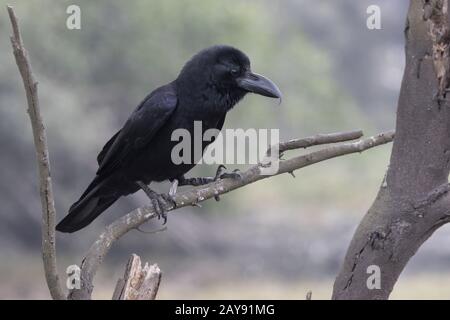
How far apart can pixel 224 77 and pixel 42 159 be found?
5.90 ft

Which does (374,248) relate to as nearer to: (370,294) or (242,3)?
(370,294)

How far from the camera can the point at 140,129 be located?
163 inches

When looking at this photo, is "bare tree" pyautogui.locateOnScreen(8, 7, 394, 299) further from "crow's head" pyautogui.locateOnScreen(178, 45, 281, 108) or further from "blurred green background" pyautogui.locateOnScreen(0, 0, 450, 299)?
"blurred green background" pyautogui.locateOnScreen(0, 0, 450, 299)

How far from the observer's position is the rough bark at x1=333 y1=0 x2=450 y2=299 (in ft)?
8.79

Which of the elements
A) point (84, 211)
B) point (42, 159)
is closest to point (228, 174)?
point (84, 211)

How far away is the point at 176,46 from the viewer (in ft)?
39.4

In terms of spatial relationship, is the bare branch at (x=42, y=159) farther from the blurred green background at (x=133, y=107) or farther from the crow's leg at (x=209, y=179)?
the blurred green background at (x=133, y=107)

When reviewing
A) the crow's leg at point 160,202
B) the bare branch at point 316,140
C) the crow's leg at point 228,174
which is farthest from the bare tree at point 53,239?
the bare branch at point 316,140

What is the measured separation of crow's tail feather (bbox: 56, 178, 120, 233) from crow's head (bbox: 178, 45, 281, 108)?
0.73 m

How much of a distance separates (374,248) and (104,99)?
9637 millimetres

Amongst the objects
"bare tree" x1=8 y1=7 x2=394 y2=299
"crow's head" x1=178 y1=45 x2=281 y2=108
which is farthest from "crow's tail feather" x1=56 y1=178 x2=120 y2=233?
"bare tree" x1=8 y1=7 x2=394 y2=299

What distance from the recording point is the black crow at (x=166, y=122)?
4.13 meters

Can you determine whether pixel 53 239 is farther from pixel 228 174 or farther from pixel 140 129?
pixel 140 129

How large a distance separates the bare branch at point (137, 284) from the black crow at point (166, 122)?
1.46m
